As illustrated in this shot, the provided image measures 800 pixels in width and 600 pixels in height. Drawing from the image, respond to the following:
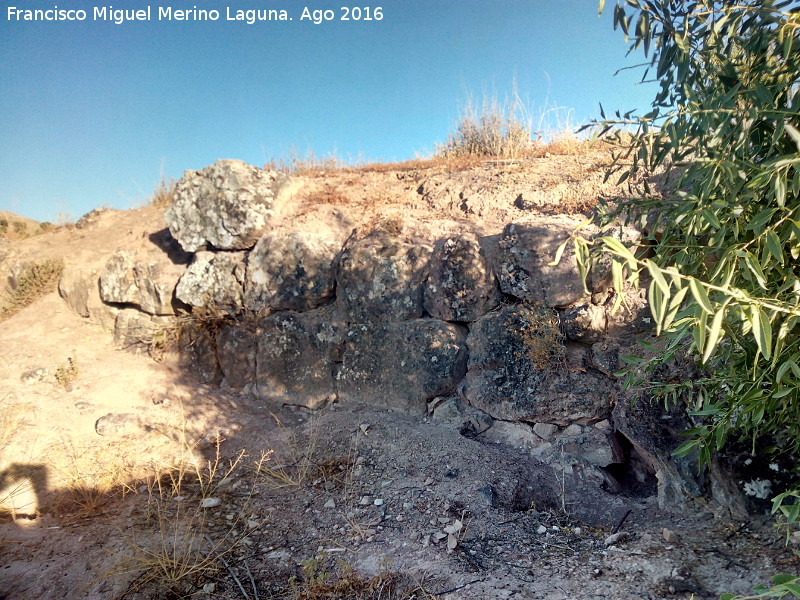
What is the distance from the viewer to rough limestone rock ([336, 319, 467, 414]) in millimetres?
4676

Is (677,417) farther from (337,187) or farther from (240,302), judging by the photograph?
(337,187)

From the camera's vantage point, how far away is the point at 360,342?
505cm

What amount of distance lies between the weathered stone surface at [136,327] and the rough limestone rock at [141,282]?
0.10 meters

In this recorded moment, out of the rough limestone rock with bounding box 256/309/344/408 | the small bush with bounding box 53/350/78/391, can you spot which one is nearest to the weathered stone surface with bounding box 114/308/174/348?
the small bush with bounding box 53/350/78/391

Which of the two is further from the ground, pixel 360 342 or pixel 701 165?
pixel 701 165

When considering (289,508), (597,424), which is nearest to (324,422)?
(289,508)

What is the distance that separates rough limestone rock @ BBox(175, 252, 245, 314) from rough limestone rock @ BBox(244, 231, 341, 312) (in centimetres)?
17

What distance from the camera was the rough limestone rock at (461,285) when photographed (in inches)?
185

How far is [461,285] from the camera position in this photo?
15.5 ft

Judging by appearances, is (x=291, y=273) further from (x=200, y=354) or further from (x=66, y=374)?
(x=66, y=374)

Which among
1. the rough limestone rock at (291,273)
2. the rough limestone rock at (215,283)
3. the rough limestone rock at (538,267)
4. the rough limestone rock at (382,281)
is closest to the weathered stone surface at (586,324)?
the rough limestone rock at (538,267)

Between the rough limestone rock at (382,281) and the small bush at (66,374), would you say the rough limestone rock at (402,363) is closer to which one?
the rough limestone rock at (382,281)

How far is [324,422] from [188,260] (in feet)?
10.5

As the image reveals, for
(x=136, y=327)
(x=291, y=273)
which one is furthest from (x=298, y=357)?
(x=136, y=327)
